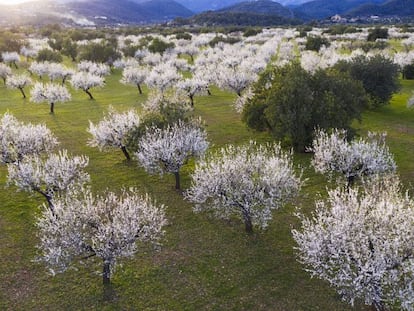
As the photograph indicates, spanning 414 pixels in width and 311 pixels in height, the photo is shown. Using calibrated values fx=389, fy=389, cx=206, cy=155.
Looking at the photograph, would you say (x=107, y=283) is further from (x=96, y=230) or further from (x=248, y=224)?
(x=248, y=224)

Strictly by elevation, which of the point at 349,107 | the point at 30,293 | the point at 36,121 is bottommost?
the point at 30,293

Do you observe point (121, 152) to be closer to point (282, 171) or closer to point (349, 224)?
point (282, 171)

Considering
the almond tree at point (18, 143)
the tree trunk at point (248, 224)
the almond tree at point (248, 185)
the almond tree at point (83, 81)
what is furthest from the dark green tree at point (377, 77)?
the almond tree at point (18, 143)

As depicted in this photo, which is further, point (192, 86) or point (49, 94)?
point (192, 86)

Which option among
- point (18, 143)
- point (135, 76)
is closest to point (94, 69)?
point (135, 76)

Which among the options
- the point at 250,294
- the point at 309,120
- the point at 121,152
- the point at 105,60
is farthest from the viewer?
the point at 105,60

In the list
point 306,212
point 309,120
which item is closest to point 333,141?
point 306,212

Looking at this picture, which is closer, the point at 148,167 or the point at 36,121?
the point at 148,167
